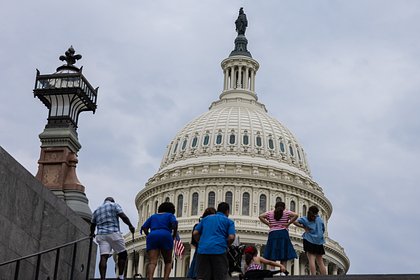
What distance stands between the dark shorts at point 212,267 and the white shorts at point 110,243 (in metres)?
2.43

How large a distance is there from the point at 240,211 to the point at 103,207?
82.3m

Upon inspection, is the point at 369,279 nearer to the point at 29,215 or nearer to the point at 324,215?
the point at 29,215

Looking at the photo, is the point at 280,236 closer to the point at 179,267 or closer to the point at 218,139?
the point at 179,267

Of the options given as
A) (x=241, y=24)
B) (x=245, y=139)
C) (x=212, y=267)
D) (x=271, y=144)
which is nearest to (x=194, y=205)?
(x=245, y=139)

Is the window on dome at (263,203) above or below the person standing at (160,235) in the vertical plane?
above

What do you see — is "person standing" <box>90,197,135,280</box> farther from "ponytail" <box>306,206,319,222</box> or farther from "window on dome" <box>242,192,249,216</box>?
"window on dome" <box>242,192,249,216</box>

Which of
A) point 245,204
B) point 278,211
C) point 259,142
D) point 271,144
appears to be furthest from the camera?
point 271,144

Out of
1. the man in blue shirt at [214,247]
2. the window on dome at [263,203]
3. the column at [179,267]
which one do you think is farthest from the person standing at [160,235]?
the window on dome at [263,203]

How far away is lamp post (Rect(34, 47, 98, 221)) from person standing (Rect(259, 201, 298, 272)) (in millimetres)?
7806

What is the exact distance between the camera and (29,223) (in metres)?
17.6

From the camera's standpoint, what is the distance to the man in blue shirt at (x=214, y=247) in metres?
15.1

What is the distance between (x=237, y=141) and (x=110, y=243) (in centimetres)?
8776

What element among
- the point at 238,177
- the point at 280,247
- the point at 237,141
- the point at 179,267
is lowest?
the point at 280,247

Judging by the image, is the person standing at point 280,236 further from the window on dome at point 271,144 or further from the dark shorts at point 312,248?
the window on dome at point 271,144
